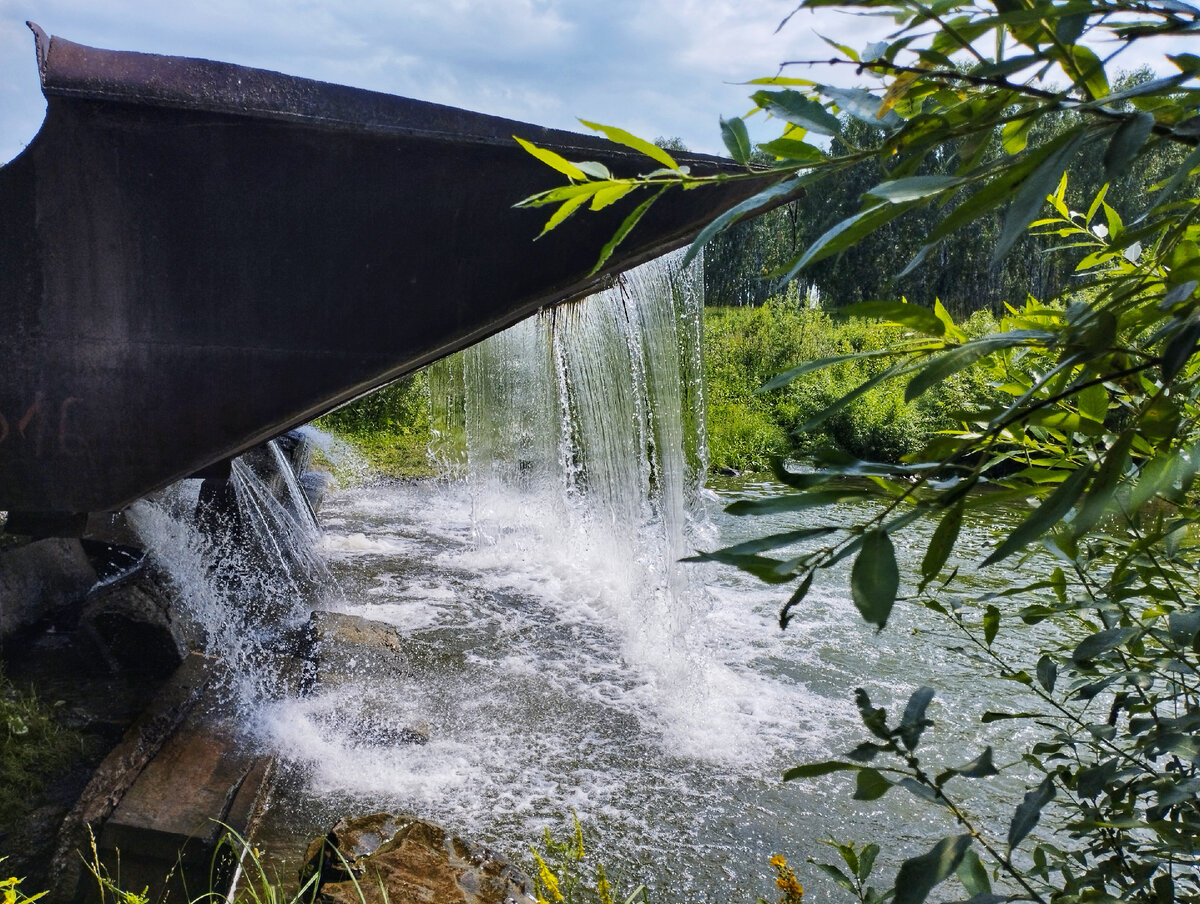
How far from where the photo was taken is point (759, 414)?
20828 mm

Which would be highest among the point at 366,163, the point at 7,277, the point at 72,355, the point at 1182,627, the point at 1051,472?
the point at 366,163

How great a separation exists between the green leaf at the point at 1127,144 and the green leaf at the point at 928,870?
696mm

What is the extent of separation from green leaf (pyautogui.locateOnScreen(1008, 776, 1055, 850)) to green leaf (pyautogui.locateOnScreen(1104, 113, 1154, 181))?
2.47 ft

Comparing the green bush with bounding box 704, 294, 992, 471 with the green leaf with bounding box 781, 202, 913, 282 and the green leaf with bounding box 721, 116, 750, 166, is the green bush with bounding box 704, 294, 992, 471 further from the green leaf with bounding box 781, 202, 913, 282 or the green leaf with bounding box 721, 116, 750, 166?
the green leaf with bounding box 781, 202, 913, 282

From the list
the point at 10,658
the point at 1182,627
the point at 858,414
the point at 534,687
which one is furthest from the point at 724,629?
the point at 858,414

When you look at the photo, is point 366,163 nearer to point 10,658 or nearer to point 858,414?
point 10,658

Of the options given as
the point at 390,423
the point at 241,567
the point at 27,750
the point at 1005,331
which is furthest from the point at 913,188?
the point at 390,423

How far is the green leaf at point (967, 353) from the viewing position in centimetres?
76

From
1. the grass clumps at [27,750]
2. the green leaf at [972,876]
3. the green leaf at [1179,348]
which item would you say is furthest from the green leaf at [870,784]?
the grass clumps at [27,750]

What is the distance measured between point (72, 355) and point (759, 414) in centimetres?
1884

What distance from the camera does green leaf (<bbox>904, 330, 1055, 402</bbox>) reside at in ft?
2.50

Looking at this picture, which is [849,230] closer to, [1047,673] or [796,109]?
[796,109]

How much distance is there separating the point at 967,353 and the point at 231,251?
2507 mm

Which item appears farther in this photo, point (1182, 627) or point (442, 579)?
point (442, 579)
